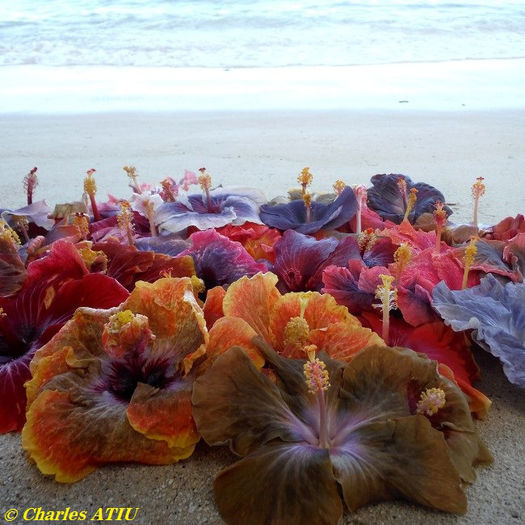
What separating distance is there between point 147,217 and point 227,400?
2.69ft

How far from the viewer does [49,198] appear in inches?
107

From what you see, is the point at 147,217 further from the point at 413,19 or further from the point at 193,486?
the point at 413,19

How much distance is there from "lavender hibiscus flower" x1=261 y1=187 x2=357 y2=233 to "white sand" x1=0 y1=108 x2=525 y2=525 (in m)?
0.51

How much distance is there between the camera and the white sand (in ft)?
3.10

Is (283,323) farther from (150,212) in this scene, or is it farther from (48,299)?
(150,212)

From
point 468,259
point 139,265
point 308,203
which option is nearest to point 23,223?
Answer: point 139,265

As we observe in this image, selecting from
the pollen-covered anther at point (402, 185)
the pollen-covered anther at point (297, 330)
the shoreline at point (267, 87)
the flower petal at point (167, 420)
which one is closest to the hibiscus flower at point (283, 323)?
the pollen-covered anther at point (297, 330)

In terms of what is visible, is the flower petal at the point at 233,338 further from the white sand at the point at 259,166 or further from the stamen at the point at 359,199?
the stamen at the point at 359,199

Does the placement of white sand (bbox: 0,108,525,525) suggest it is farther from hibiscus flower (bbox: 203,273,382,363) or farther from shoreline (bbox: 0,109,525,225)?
hibiscus flower (bbox: 203,273,382,363)

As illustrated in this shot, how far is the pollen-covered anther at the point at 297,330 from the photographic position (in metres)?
1.03

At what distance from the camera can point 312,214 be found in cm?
172

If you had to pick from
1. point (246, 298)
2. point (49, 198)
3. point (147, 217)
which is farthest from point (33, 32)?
point (246, 298)

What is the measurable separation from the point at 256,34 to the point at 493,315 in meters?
7.90

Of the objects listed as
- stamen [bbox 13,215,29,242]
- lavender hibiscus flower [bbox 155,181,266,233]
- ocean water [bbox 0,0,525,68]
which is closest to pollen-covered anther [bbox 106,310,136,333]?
lavender hibiscus flower [bbox 155,181,266,233]
